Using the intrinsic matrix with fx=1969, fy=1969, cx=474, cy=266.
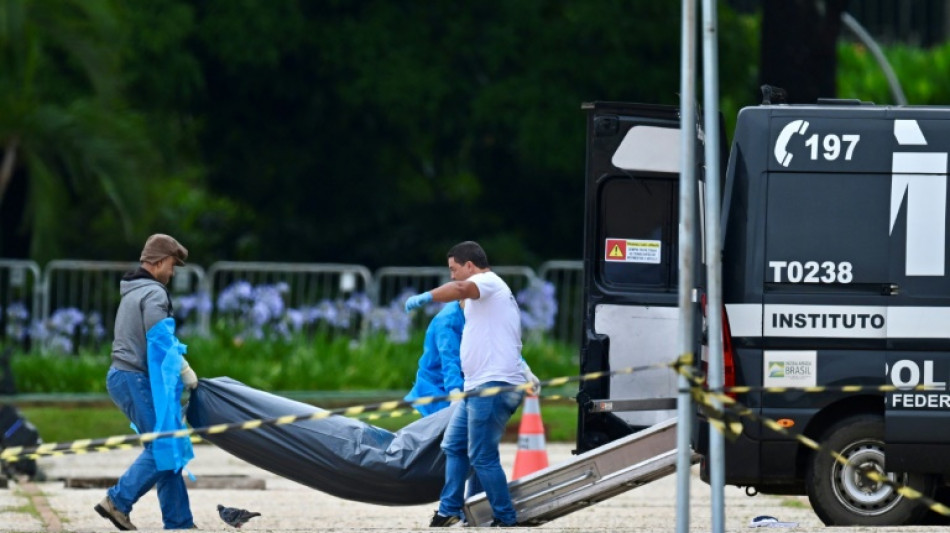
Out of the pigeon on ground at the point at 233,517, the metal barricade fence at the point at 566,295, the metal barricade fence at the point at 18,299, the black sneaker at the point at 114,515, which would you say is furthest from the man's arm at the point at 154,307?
the metal barricade fence at the point at 566,295

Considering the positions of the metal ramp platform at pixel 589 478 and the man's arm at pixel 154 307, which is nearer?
the man's arm at pixel 154 307

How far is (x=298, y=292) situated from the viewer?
72.5 ft

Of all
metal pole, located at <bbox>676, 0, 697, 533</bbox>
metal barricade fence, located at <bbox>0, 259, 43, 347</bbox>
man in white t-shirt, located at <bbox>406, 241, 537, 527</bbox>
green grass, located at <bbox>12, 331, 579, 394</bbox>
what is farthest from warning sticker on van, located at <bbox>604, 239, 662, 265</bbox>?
metal barricade fence, located at <bbox>0, 259, 43, 347</bbox>

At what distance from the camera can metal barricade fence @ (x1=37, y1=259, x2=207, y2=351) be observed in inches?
826

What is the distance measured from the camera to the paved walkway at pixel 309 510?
11.6 meters

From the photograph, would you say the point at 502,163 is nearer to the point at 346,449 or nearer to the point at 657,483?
the point at 657,483

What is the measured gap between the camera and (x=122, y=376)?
10.7m

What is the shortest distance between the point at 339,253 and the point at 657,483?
1606 cm

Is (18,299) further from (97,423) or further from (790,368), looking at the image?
(790,368)

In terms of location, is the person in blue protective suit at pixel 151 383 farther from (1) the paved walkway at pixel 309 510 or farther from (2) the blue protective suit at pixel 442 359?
(2) the blue protective suit at pixel 442 359

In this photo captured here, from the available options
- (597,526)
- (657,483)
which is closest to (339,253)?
(657,483)

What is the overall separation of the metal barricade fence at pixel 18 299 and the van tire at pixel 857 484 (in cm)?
1238

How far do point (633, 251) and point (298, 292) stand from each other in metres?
10.6

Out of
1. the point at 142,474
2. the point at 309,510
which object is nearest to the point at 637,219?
the point at 309,510
